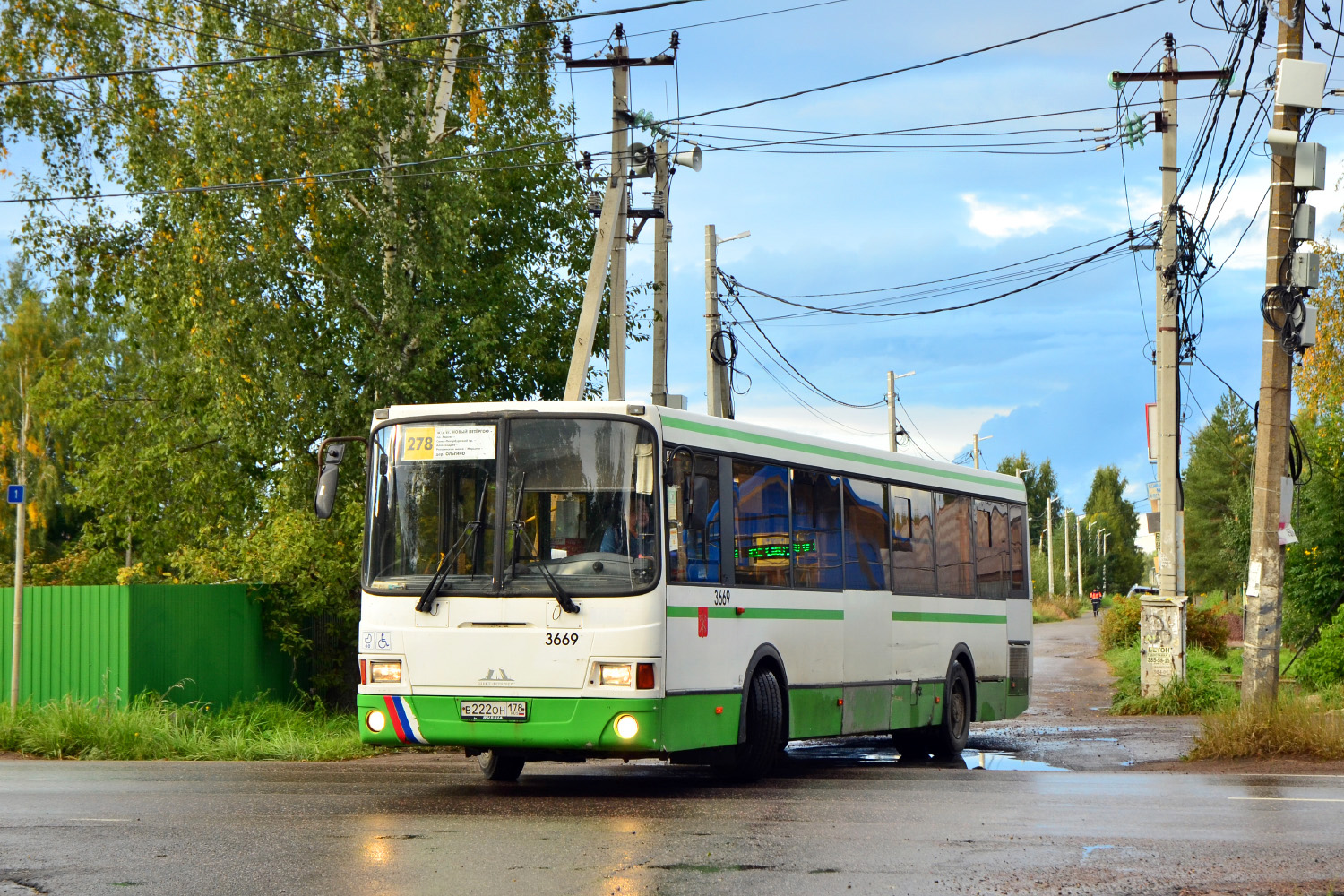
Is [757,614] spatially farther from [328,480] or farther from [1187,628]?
[1187,628]

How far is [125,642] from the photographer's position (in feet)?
60.9

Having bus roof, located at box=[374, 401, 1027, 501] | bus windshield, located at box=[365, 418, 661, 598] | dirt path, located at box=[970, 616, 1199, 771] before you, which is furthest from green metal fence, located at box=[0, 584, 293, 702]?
dirt path, located at box=[970, 616, 1199, 771]

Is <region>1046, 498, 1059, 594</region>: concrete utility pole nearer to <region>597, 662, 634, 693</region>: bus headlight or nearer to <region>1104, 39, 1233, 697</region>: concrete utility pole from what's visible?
<region>1104, 39, 1233, 697</region>: concrete utility pole

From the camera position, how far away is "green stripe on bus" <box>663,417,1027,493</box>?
12234mm

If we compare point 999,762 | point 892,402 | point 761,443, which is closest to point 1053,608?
point 892,402

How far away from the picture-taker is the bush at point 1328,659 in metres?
25.2

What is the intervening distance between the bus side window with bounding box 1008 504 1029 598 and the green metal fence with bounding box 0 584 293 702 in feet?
31.1

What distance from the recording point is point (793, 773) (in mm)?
14352

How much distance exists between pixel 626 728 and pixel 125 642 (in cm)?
944

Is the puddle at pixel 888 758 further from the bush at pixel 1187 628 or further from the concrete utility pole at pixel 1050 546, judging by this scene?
the concrete utility pole at pixel 1050 546

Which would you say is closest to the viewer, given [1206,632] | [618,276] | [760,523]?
[760,523]

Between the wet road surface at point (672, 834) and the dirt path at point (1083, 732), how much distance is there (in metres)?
2.28

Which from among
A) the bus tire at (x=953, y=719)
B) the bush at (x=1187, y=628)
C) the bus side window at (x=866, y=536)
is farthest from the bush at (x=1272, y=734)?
the bush at (x=1187, y=628)

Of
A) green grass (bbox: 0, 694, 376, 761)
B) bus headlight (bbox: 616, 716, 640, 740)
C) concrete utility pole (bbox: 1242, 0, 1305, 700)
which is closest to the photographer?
bus headlight (bbox: 616, 716, 640, 740)
